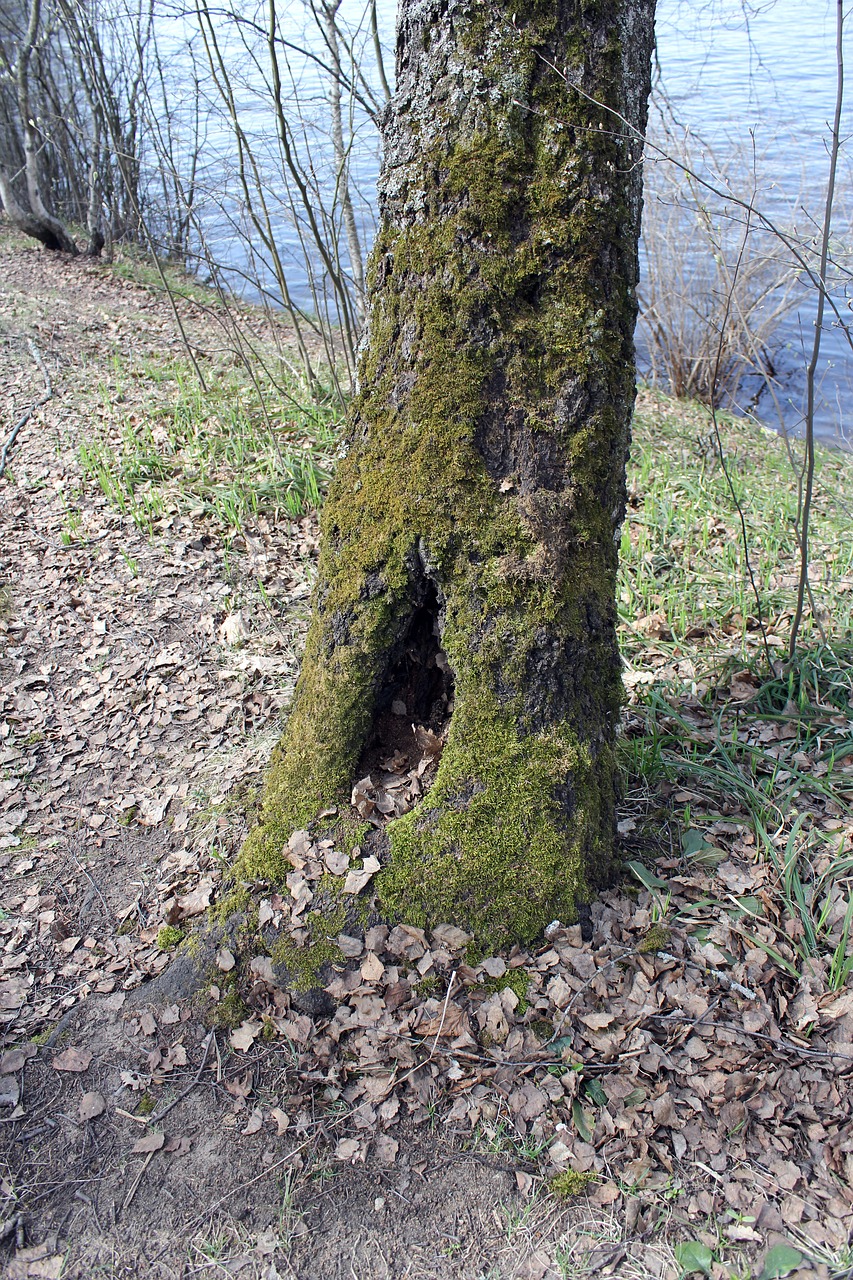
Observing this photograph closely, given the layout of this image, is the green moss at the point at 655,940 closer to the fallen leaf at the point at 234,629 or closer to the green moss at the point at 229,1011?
the green moss at the point at 229,1011

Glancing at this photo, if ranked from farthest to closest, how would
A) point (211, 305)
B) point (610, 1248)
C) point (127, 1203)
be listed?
point (211, 305) → point (127, 1203) → point (610, 1248)

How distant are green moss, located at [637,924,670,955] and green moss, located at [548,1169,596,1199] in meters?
0.60

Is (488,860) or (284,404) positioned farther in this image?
(284,404)

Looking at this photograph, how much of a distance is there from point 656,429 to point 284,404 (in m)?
3.37

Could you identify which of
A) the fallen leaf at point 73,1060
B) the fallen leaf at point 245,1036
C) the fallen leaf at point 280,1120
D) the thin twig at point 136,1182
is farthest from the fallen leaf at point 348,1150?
the fallen leaf at point 73,1060

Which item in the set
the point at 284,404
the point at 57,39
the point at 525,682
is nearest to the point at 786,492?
the point at 284,404

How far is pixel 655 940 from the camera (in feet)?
7.84

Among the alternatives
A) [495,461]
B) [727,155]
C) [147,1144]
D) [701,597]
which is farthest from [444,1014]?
[727,155]

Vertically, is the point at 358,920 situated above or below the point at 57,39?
below

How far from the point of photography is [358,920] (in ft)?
7.93

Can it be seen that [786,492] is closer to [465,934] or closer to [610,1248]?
[465,934]

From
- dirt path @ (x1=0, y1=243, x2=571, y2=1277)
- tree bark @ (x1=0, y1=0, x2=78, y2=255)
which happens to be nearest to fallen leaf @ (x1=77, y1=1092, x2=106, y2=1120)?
dirt path @ (x1=0, y1=243, x2=571, y2=1277)

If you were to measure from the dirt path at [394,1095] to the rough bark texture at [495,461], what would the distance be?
0.92 ft

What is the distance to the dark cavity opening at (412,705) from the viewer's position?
2.62m
